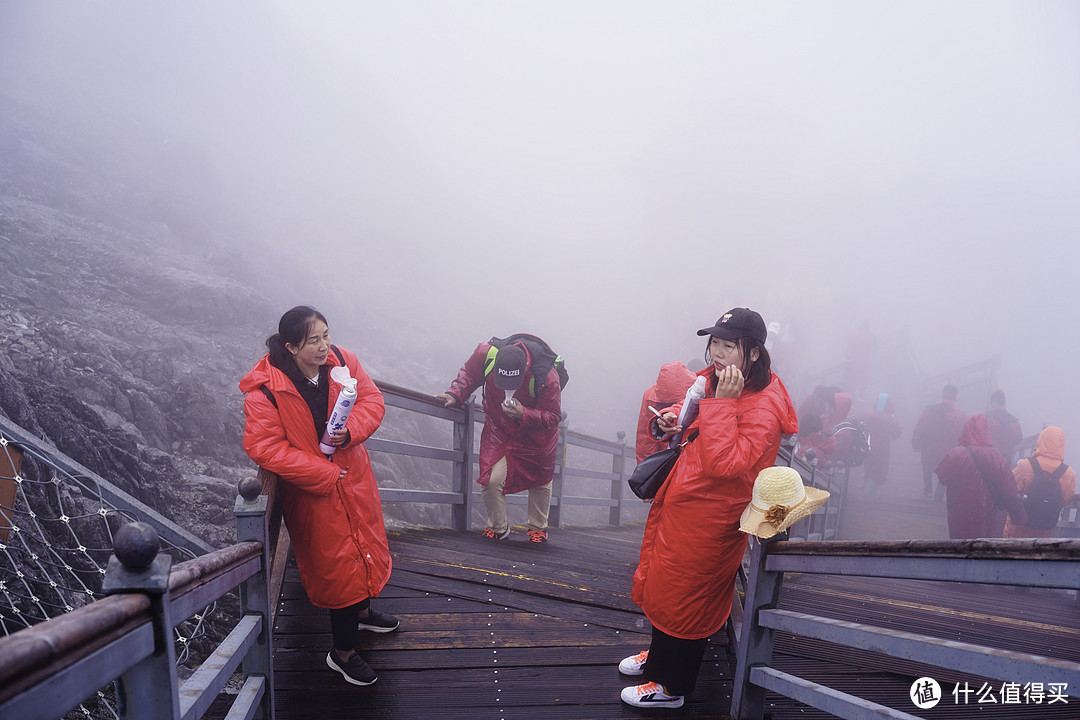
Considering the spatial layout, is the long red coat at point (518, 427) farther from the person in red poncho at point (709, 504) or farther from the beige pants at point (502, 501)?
the person in red poncho at point (709, 504)

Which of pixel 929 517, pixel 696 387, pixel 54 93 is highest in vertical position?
pixel 54 93

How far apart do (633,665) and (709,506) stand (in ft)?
3.18

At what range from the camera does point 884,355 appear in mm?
19188

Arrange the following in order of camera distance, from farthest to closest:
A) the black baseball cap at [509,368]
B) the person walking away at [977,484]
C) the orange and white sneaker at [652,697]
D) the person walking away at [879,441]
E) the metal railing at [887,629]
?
the person walking away at [879,441]
the person walking away at [977,484]
the black baseball cap at [509,368]
the orange and white sneaker at [652,697]
the metal railing at [887,629]

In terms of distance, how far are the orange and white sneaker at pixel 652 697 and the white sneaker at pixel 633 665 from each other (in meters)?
0.19

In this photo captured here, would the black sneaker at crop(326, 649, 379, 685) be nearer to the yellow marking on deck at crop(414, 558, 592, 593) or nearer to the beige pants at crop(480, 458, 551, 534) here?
the yellow marking on deck at crop(414, 558, 592, 593)

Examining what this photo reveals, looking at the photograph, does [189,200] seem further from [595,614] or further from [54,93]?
[595,614]

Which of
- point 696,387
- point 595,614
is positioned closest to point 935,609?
point 595,614

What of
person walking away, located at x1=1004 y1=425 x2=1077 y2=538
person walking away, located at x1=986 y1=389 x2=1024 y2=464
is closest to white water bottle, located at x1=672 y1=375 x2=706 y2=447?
person walking away, located at x1=1004 y1=425 x2=1077 y2=538

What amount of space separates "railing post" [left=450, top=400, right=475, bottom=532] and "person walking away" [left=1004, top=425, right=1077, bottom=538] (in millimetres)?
5557

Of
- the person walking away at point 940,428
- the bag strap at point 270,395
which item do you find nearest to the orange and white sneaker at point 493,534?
the bag strap at point 270,395

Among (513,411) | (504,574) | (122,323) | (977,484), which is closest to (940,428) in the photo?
(977,484)

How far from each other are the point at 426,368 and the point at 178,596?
20.9 meters

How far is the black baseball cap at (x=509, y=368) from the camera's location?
173 inches
